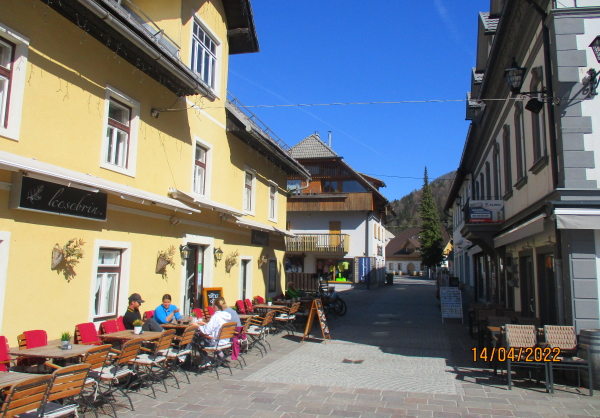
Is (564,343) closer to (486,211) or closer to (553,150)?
(553,150)

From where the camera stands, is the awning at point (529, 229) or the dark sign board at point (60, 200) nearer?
the dark sign board at point (60, 200)

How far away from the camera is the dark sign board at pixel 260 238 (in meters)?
15.3

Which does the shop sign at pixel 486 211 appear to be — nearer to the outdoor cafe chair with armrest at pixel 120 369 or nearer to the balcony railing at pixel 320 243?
the outdoor cafe chair with armrest at pixel 120 369

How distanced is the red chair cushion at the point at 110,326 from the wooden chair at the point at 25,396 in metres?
3.36

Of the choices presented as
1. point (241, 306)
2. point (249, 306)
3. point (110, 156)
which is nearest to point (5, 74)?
point (110, 156)

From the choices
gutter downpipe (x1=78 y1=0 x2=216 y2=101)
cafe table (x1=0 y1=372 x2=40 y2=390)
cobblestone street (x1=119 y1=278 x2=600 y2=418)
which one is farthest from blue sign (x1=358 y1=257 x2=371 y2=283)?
cafe table (x1=0 y1=372 x2=40 y2=390)

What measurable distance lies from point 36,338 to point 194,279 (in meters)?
5.31

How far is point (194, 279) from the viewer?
38.3 feet

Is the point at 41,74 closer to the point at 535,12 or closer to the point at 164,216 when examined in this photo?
the point at 164,216

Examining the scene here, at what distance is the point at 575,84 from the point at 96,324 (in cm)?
940

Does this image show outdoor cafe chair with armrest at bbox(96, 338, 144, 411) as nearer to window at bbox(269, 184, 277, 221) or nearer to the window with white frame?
the window with white frame

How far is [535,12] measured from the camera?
30.2 ft

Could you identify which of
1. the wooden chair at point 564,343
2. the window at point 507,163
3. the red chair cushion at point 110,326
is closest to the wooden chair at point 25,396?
the red chair cushion at point 110,326
